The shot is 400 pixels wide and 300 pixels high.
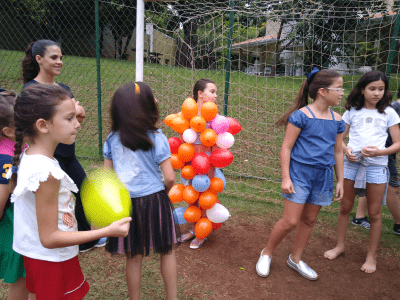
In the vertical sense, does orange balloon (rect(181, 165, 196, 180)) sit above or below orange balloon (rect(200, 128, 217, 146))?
below

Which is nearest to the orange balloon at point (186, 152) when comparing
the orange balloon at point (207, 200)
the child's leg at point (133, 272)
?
the orange balloon at point (207, 200)

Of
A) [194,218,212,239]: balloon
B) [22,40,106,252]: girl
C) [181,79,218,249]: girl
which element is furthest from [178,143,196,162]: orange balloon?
[22,40,106,252]: girl

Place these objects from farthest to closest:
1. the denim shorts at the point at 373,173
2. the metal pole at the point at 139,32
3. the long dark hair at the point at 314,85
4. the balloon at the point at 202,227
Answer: the metal pole at the point at 139,32 → the balloon at the point at 202,227 → the denim shorts at the point at 373,173 → the long dark hair at the point at 314,85

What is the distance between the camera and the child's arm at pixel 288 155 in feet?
7.36

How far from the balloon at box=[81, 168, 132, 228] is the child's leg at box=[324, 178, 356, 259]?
2.09m

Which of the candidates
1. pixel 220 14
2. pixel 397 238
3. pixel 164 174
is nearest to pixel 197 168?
pixel 164 174

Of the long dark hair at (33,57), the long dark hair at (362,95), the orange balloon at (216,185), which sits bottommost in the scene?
the orange balloon at (216,185)

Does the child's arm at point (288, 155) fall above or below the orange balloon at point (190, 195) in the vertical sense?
above

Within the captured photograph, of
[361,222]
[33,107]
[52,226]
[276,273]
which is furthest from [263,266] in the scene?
[33,107]

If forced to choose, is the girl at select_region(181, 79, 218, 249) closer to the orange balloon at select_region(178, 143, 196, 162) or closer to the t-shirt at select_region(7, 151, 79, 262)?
the orange balloon at select_region(178, 143, 196, 162)

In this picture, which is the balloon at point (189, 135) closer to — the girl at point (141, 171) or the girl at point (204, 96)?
the girl at point (204, 96)

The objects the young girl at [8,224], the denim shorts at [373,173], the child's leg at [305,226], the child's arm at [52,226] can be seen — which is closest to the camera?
the child's arm at [52,226]

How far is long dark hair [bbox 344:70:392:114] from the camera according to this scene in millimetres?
2461

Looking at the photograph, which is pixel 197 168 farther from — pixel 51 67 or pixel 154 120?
pixel 51 67
